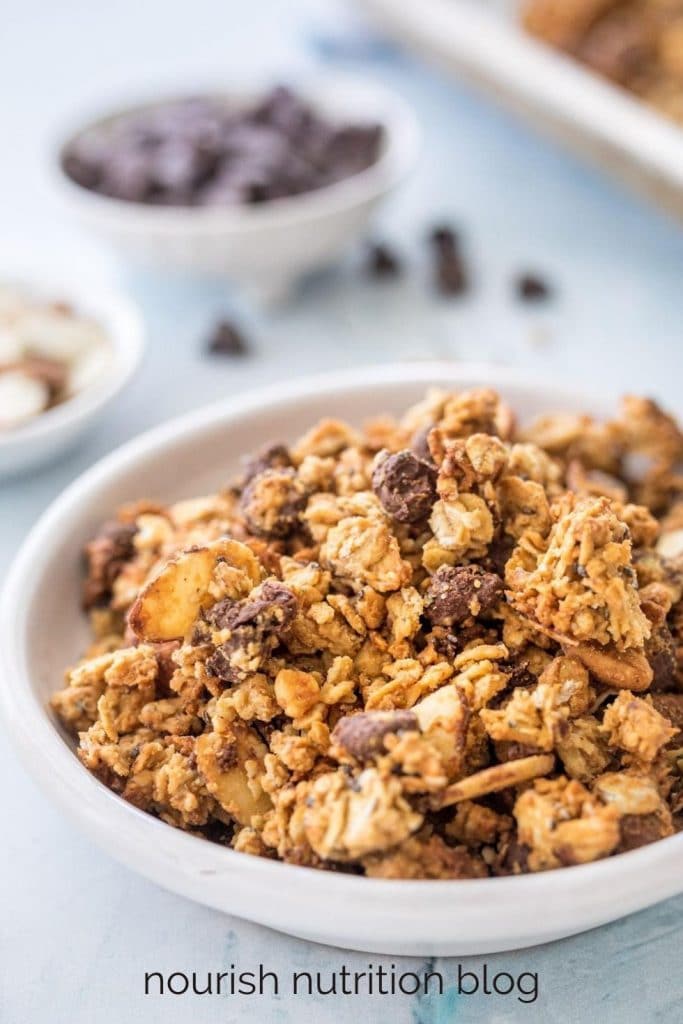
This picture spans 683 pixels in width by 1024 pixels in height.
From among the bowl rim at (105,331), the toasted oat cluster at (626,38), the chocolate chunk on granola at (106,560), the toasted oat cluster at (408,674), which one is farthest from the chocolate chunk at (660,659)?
the toasted oat cluster at (626,38)

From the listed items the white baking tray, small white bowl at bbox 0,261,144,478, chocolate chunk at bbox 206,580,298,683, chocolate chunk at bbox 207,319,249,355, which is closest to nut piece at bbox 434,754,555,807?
chocolate chunk at bbox 206,580,298,683

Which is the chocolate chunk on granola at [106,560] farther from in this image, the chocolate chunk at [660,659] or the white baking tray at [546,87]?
the white baking tray at [546,87]

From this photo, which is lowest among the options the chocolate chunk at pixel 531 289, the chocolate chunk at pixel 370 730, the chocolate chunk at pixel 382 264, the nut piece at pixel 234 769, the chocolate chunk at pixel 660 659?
the chocolate chunk at pixel 382 264

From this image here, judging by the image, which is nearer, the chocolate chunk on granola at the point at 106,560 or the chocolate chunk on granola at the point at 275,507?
the chocolate chunk on granola at the point at 275,507

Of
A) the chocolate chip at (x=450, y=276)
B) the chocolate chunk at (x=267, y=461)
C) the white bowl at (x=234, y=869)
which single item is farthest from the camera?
the chocolate chip at (x=450, y=276)

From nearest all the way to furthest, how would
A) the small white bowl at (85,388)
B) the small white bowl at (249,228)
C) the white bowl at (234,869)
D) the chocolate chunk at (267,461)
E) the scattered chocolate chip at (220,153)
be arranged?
1. the white bowl at (234,869)
2. the chocolate chunk at (267,461)
3. the small white bowl at (85,388)
4. the small white bowl at (249,228)
5. the scattered chocolate chip at (220,153)

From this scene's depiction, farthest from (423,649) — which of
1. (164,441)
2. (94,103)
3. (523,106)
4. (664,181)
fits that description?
(94,103)

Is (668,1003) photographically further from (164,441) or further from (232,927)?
(164,441)

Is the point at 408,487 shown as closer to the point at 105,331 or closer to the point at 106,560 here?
the point at 106,560

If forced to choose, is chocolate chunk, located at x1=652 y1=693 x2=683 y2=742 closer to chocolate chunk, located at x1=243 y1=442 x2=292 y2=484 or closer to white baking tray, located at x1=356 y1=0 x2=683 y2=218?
chocolate chunk, located at x1=243 y1=442 x2=292 y2=484
